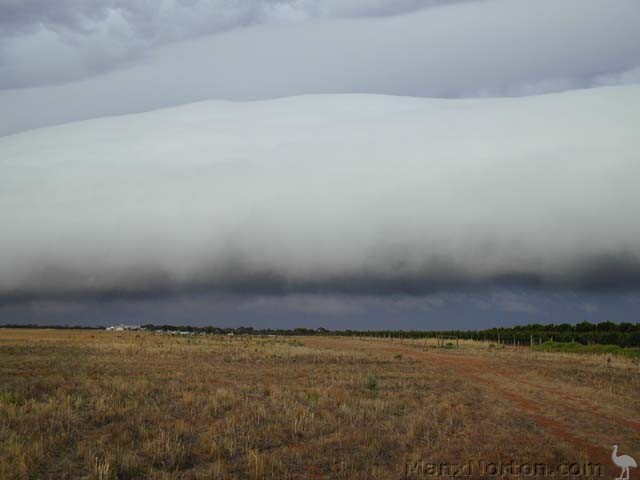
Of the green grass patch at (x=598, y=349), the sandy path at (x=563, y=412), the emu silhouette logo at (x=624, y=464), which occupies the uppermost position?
the emu silhouette logo at (x=624, y=464)

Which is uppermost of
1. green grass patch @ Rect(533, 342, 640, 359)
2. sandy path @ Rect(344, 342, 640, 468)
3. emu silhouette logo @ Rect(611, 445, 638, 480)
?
emu silhouette logo @ Rect(611, 445, 638, 480)

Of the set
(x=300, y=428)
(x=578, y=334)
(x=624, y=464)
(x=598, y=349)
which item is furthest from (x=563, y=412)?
(x=578, y=334)

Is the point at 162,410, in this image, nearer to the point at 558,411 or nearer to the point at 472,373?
the point at 558,411

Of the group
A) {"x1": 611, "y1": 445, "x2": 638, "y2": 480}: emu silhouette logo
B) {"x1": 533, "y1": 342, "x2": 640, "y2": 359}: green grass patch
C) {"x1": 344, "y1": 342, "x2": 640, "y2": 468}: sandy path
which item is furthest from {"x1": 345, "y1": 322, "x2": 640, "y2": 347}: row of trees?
{"x1": 611, "y1": 445, "x2": 638, "y2": 480}: emu silhouette logo

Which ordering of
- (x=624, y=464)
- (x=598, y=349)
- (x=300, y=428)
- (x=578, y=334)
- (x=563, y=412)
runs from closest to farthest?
(x=624, y=464), (x=300, y=428), (x=563, y=412), (x=598, y=349), (x=578, y=334)

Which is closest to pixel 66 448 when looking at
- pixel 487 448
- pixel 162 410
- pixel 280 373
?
pixel 162 410

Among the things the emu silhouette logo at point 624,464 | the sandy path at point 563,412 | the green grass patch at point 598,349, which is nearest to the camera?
the emu silhouette logo at point 624,464

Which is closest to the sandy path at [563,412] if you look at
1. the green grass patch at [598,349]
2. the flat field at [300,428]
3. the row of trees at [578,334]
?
the flat field at [300,428]

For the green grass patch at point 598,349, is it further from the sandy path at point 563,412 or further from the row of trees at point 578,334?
the sandy path at point 563,412

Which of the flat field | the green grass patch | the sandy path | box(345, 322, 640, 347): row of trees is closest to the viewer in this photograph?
the flat field

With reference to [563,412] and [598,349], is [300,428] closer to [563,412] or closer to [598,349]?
[563,412]

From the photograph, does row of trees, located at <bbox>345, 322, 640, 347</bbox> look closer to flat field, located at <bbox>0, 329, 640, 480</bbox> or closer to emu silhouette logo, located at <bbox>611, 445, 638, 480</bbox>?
flat field, located at <bbox>0, 329, 640, 480</bbox>

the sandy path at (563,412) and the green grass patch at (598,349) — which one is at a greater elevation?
the sandy path at (563,412)

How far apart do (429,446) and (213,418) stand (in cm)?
629
